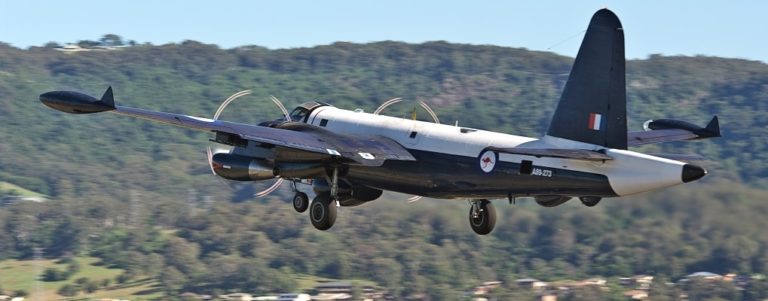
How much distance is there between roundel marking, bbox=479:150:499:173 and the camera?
40656mm

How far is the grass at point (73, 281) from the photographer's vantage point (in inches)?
4284

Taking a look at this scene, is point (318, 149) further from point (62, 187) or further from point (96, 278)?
point (62, 187)

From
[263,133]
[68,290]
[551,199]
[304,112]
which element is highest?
[304,112]

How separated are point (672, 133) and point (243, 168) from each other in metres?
14.1

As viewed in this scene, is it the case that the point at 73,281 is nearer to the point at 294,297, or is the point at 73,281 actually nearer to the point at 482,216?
the point at 294,297

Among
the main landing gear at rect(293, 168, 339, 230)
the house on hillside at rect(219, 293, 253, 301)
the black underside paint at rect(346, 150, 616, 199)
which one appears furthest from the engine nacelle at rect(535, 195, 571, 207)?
the house on hillside at rect(219, 293, 253, 301)

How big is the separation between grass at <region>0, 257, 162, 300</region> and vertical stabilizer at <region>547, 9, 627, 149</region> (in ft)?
235

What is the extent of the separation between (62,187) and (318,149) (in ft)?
429

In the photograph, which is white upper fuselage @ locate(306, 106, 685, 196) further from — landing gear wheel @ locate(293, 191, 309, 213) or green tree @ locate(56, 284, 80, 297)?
green tree @ locate(56, 284, 80, 297)

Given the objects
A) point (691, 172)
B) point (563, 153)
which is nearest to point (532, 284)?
point (563, 153)

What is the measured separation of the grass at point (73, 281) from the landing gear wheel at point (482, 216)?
66.8 m

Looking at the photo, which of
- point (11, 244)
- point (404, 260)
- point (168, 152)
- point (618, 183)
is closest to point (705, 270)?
point (404, 260)

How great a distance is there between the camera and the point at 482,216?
1724 inches

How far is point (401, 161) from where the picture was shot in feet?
141
